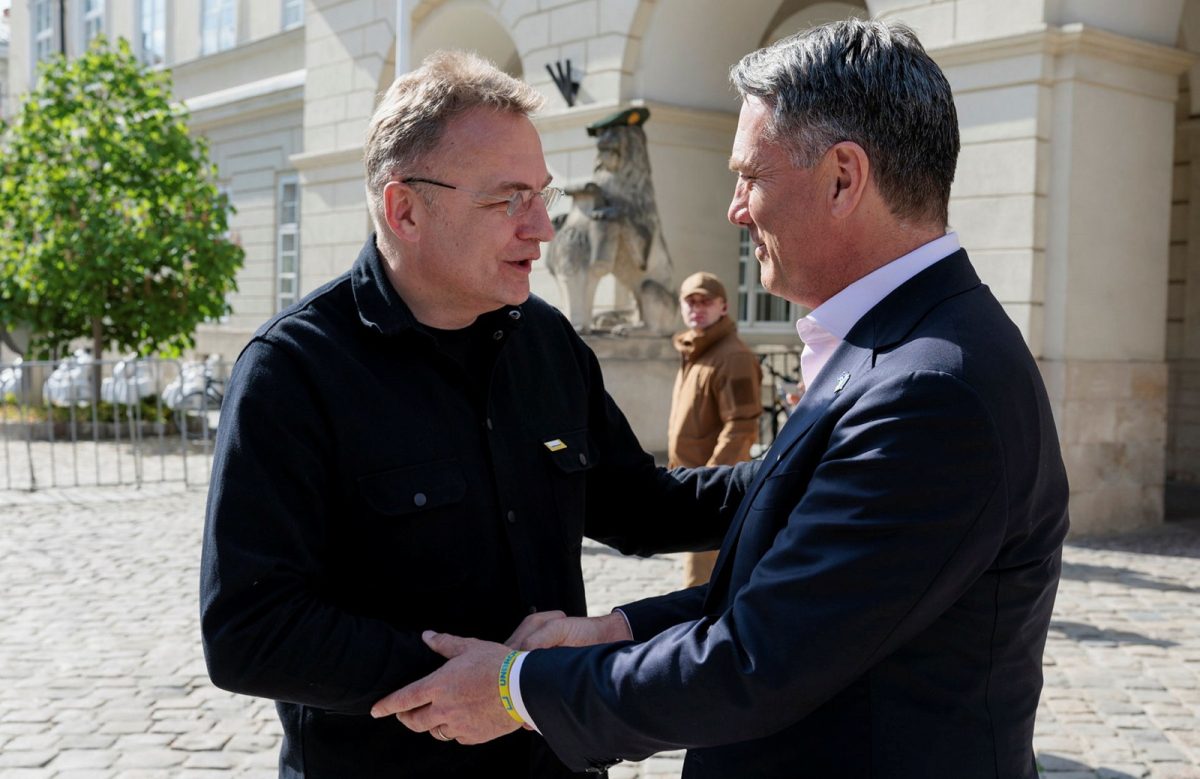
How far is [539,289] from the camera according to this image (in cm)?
1555

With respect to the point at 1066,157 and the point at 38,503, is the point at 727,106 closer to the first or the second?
the point at 1066,157

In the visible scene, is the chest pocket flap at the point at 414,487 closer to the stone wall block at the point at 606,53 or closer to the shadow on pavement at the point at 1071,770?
the shadow on pavement at the point at 1071,770

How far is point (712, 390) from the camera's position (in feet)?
21.6

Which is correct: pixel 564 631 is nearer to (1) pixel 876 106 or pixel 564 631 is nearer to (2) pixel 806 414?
(2) pixel 806 414

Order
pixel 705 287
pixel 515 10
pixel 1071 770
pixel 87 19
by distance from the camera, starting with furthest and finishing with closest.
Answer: pixel 87 19 < pixel 515 10 < pixel 705 287 < pixel 1071 770

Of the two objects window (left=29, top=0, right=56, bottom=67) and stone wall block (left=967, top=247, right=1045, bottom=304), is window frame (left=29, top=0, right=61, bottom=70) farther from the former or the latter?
stone wall block (left=967, top=247, right=1045, bottom=304)

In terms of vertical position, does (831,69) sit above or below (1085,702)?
above

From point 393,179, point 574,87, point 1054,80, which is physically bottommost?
point 393,179

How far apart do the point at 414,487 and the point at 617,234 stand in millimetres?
10559

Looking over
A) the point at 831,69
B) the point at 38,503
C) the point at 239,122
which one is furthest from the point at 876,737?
the point at 239,122

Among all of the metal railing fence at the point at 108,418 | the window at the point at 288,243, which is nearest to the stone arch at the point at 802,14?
the metal railing fence at the point at 108,418

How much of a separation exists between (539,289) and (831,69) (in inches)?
539

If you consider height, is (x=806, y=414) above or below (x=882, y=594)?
above

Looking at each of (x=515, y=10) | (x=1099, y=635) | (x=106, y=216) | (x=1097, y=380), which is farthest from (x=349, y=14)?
(x=1099, y=635)
